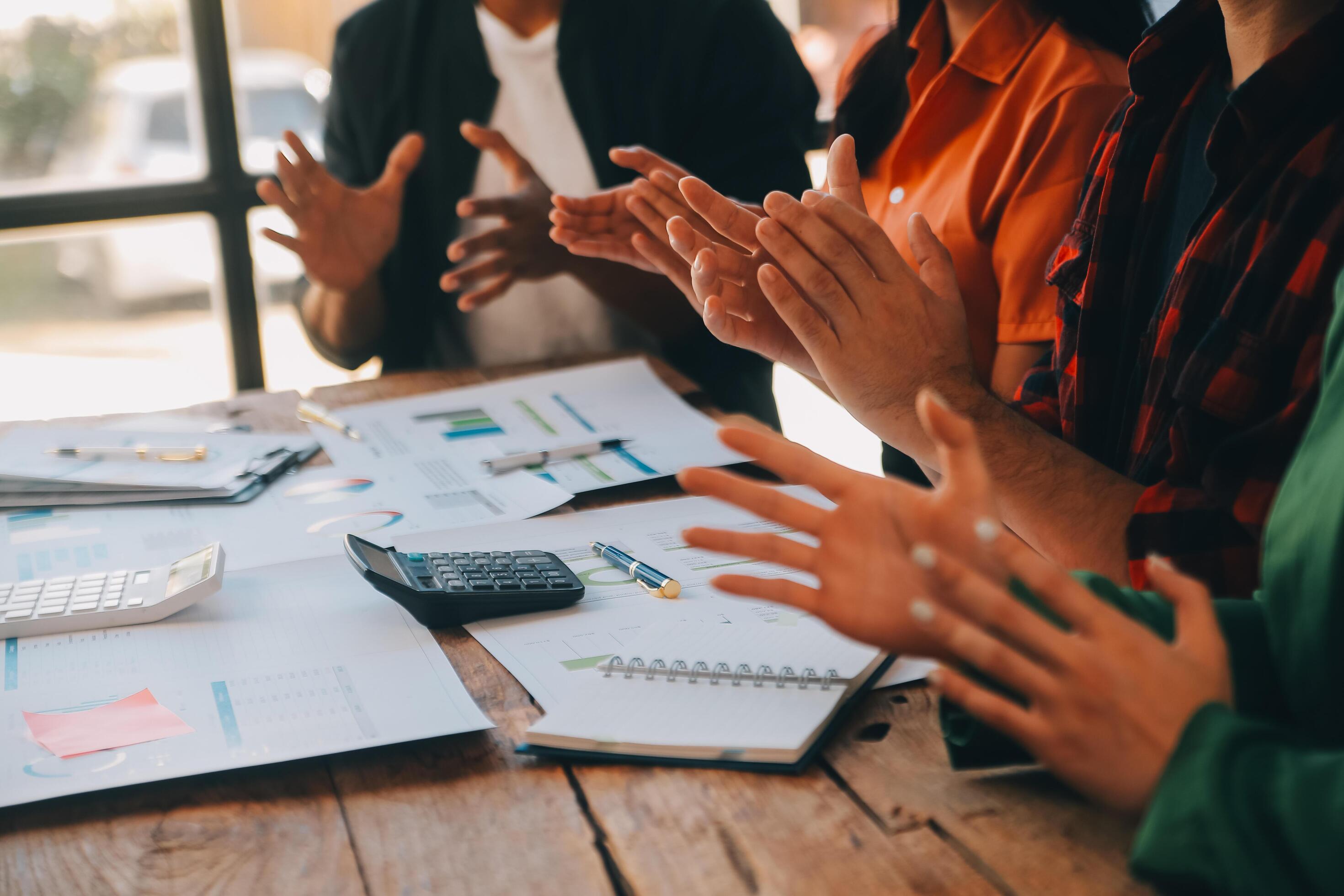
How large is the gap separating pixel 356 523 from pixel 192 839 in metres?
0.50

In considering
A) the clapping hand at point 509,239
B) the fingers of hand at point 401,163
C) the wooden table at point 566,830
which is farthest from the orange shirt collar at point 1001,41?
the wooden table at point 566,830

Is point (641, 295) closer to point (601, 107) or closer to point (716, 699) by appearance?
point (601, 107)

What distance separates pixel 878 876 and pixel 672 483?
0.68 m

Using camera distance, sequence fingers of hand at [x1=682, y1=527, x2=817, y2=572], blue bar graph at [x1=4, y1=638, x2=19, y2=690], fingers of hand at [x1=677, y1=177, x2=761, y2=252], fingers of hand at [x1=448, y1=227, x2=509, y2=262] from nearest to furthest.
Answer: fingers of hand at [x1=682, y1=527, x2=817, y2=572]
blue bar graph at [x1=4, y1=638, x2=19, y2=690]
fingers of hand at [x1=677, y1=177, x2=761, y2=252]
fingers of hand at [x1=448, y1=227, x2=509, y2=262]

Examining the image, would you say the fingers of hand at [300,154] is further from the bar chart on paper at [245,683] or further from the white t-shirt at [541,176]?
the bar chart on paper at [245,683]

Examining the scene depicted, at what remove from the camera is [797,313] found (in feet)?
3.36

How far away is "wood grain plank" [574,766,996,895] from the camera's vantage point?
604mm

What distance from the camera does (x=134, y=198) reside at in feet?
7.61

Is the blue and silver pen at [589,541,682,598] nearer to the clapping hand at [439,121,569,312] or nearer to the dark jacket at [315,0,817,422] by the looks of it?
the clapping hand at [439,121,569,312]

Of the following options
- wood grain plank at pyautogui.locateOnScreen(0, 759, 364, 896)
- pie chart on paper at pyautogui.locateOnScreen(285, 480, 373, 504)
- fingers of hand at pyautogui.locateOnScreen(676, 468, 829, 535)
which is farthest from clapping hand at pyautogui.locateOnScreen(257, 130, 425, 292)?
fingers of hand at pyautogui.locateOnScreen(676, 468, 829, 535)

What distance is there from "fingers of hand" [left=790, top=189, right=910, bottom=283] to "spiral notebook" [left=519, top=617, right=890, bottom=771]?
1.16ft

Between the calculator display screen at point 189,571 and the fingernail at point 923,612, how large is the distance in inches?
25.1

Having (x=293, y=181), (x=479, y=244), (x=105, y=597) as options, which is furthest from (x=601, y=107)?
(x=105, y=597)

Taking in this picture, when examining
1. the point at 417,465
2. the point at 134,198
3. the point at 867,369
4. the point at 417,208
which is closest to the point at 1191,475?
the point at 867,369
